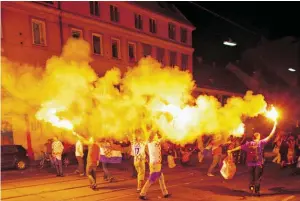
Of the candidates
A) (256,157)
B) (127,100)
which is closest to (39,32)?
(127,100)

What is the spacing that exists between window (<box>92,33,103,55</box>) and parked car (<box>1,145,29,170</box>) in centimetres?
996

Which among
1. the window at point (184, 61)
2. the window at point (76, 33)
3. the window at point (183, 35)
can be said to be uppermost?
the window at point (183, 35)

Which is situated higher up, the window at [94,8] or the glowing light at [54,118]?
the window at [94,8]

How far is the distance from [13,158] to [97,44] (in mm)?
11078

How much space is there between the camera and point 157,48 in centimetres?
2830

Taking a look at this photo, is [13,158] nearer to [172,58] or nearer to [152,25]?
[152,25]

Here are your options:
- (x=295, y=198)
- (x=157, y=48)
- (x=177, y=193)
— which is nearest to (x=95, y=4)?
(x=157, y=48)

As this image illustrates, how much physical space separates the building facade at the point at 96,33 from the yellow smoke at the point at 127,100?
→ 360cm

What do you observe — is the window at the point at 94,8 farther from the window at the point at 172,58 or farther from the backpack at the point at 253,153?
the backpack at the point at 253,153

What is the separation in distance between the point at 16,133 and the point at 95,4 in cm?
1050

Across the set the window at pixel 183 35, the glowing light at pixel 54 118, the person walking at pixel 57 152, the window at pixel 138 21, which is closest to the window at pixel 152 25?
the window at pixel 138 21

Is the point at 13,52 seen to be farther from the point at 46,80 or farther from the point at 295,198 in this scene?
the point at 295,198

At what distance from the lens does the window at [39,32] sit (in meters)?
19.8

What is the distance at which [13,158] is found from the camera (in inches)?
590
